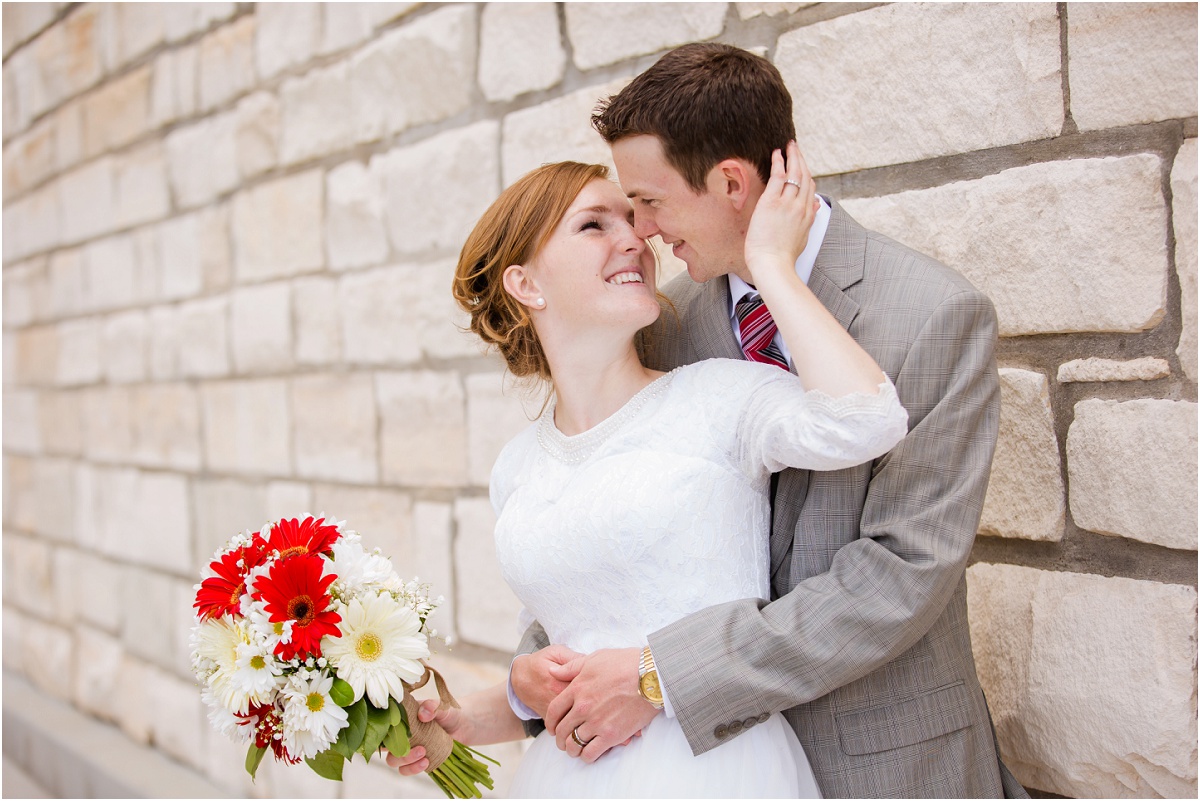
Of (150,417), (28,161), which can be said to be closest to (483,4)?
(150,417)

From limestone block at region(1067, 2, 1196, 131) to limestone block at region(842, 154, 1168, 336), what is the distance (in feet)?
0.25

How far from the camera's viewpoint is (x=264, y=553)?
147 cm

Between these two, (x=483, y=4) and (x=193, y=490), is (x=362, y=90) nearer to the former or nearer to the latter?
(x=483, y=4)

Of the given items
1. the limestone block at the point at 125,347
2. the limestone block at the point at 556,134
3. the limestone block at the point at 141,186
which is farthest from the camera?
the limestone block at the point at 125,347

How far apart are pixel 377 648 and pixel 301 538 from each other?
0.64 ft

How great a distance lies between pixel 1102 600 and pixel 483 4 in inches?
80.4

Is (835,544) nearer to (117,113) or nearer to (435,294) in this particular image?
(435,294)

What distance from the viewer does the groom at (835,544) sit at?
138 cm

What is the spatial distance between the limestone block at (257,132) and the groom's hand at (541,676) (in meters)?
2.36

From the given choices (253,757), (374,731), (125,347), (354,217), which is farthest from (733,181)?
(125,347)

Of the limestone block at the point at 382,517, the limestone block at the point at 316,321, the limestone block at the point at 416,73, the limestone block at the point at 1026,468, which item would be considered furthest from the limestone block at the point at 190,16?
the limestone block at the point at 1026,468

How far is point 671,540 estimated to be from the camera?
1481mm

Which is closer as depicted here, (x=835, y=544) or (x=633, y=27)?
(x=835, y=544)

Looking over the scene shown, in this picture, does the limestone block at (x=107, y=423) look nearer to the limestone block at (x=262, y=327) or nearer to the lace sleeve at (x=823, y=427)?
the limestone block at (x=262, y=327)
